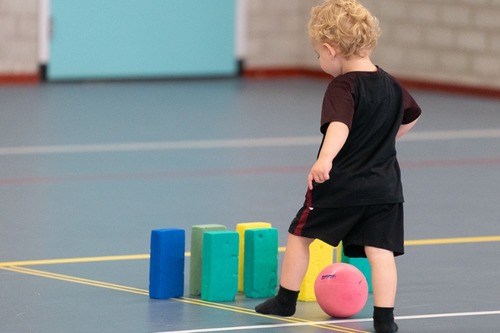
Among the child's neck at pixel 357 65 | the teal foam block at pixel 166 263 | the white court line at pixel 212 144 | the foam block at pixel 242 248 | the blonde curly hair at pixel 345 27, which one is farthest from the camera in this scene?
the white court line at pixel 212 144

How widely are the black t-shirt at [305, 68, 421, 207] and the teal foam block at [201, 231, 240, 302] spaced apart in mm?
409

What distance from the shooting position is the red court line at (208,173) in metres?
7.08

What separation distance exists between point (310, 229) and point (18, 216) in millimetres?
2193

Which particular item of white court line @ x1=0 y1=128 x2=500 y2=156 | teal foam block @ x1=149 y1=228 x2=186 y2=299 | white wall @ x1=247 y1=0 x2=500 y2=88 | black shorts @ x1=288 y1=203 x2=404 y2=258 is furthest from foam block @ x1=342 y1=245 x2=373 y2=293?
white wall @ x1=247 y1=0 x2=500 y2=88

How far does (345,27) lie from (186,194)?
2.73 meters

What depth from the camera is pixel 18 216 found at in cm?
606

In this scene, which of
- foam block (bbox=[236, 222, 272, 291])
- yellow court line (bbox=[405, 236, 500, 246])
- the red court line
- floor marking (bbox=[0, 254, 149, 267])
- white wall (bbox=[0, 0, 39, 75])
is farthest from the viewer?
white wall (bbox=[0, 0, 39, 75])

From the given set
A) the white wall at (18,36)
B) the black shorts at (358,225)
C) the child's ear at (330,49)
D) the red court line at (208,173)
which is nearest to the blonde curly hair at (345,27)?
the child's ear at (330,49)

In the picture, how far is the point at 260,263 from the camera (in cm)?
464

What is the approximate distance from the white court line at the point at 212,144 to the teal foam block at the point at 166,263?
358 cm

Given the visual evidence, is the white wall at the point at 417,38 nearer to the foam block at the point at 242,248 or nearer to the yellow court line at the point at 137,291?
the foam block at the point at 242,248

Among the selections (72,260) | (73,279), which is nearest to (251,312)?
(73,279)

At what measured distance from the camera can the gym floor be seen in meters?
4.45

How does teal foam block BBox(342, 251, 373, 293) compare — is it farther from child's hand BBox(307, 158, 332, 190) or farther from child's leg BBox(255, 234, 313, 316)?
child's hand BBox(307, 158, 332, 190)
